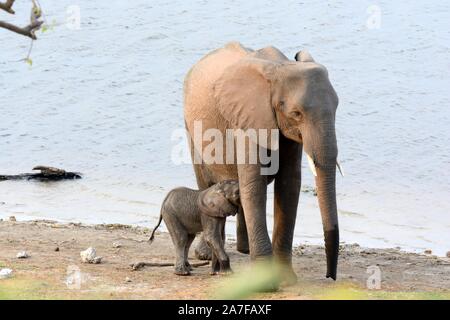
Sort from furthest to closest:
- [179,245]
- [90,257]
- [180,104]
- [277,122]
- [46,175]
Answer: [180,104]
[46,175]
[90,257]
[179,245]
[277,122]

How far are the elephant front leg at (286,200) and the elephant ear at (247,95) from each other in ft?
1.00

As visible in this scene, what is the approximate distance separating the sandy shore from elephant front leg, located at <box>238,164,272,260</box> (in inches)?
13.3

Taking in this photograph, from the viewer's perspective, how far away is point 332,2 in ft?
92.5

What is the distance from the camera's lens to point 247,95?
10438 millimetres

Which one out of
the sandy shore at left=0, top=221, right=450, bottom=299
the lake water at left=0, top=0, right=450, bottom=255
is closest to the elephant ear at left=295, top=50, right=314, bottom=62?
the sandy shore at left=0, top=221, right=450, bottom=299

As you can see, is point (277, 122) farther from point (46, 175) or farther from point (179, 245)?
point (46, 175)

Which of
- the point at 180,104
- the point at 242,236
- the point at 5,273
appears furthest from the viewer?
the point at 180,104

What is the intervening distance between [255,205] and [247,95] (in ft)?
3.13

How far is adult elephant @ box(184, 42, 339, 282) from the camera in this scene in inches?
386

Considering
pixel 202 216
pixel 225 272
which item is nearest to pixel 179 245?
pixel 202 216

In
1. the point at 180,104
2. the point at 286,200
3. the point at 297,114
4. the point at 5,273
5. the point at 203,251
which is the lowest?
the point at 180,104

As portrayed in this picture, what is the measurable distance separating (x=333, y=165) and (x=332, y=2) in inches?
741

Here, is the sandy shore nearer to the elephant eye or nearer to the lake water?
the lake water
